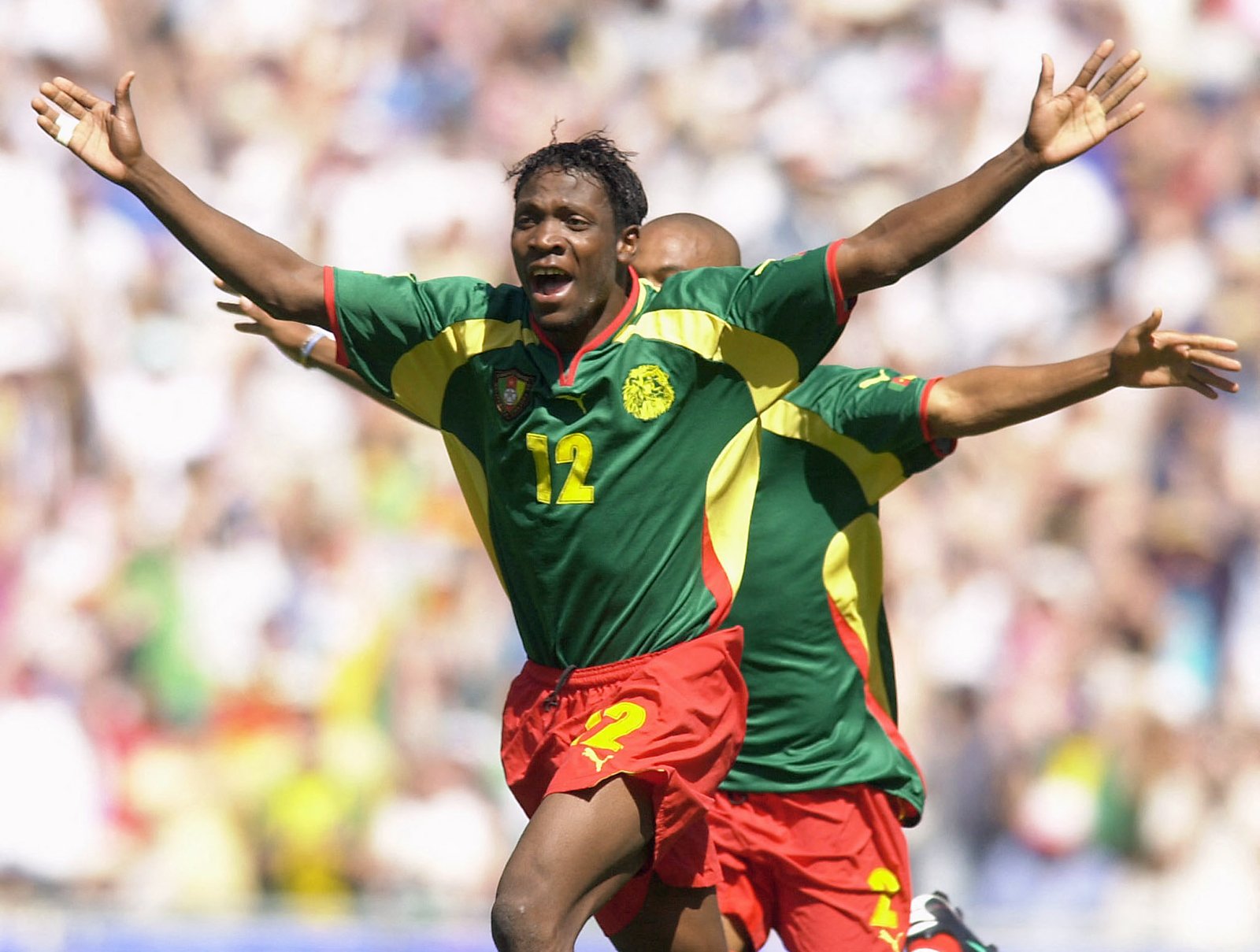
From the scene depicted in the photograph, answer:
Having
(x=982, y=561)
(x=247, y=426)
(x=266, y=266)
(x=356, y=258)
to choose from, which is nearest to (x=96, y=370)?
(x=247, y=426)

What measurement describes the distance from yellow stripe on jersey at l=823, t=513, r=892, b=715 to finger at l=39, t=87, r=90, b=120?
7.64ft

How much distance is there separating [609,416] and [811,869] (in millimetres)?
1565

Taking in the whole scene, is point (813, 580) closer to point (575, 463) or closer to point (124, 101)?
point (575, 463)

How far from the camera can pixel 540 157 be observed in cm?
448

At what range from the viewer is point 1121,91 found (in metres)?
4.18

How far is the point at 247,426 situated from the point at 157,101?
2.27 meters

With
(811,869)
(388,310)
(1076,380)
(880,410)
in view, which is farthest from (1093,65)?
(811,869)

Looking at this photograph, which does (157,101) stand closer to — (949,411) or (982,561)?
(982,561)

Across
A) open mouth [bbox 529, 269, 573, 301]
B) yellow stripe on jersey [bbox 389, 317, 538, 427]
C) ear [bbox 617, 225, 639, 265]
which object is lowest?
yellow stripe on jersey [bbox 389, 317, 538, 427]

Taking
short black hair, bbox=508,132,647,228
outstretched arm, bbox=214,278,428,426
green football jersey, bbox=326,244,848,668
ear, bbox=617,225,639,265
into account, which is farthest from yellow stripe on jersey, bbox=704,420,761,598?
outstretched arm, bbox=214,278,428,426

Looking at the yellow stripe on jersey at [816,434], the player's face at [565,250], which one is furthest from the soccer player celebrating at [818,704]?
the player's face at [565,250]

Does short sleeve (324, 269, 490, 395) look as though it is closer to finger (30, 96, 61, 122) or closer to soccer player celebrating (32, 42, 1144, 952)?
soccer player celebrating (32, 42, 1144, 952)

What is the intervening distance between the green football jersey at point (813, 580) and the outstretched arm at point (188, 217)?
138 centimetres

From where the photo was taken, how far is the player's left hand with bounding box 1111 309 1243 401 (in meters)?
4.45
